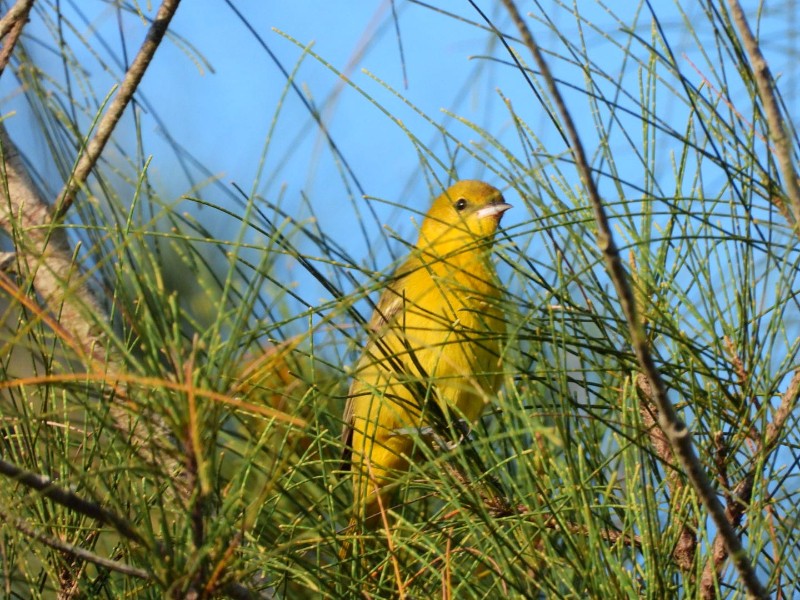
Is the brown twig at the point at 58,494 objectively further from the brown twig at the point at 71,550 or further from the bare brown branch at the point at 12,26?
the bare brown branch at the point at 12,26

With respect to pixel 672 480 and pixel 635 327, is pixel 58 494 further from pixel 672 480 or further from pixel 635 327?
pixel 672 480

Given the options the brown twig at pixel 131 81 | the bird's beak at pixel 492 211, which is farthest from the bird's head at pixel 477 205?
the brown twig at pixel 131 81

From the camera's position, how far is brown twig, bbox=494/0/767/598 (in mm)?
1086

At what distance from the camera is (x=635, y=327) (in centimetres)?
119

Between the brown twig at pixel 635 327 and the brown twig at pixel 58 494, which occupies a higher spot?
the brown twig at pixel 635 327

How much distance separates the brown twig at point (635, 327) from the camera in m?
1.09

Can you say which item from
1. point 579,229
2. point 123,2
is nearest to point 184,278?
point 123,2

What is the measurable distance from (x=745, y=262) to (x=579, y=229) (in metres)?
0.33

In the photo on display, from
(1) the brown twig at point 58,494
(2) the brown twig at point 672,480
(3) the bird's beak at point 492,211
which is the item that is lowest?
(1) the brown twig at point 58,494

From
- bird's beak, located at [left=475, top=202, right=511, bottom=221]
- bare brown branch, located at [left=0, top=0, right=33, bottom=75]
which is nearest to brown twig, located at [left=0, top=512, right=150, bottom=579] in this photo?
bare brown branch, located at [left=0, top=0, right=33, bottom=75]

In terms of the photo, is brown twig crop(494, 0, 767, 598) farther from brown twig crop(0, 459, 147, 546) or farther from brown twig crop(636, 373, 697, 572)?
brown twig crop(0, 459, 147, 546)

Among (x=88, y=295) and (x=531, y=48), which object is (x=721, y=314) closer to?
(x=531, y=48)

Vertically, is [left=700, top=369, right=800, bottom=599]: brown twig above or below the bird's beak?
below

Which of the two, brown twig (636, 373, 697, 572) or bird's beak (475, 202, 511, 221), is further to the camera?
bird's beak (475, 202, 511, 221)
